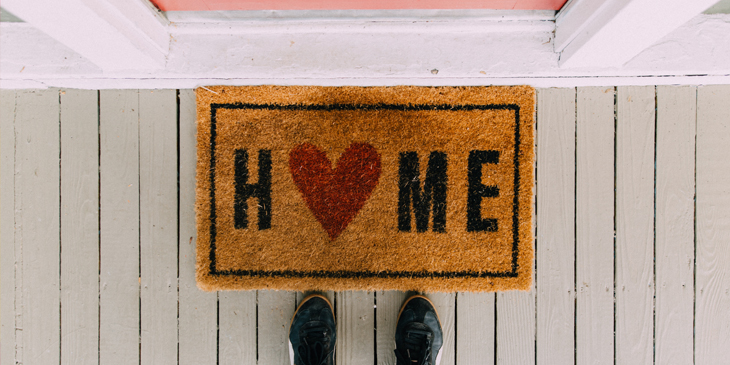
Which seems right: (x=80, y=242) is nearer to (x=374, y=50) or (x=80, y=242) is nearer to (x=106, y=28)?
(x=106, y=28)

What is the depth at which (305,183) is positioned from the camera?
4.00 feet

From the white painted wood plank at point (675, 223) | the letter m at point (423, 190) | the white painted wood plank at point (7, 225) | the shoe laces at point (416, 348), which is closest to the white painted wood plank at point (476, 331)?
the shoe laces at point (416, 348)

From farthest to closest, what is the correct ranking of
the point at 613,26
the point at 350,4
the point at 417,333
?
the point at 417,333
the point at 350,4
the point at 613,26

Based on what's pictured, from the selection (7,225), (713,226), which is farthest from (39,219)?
(713,226)

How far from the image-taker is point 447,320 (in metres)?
1.26

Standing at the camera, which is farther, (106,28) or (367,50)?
(367,50)

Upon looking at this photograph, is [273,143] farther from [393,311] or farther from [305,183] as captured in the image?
[393,311]

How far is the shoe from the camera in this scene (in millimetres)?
1201

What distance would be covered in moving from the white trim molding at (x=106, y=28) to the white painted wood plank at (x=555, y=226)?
3.87 feet

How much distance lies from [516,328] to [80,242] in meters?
1.51

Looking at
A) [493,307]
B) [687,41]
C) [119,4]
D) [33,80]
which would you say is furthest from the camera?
[493,307]

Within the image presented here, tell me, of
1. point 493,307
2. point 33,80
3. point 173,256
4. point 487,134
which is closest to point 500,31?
point 487,134

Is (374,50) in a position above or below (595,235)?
above

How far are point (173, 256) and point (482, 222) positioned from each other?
1.05 metres
